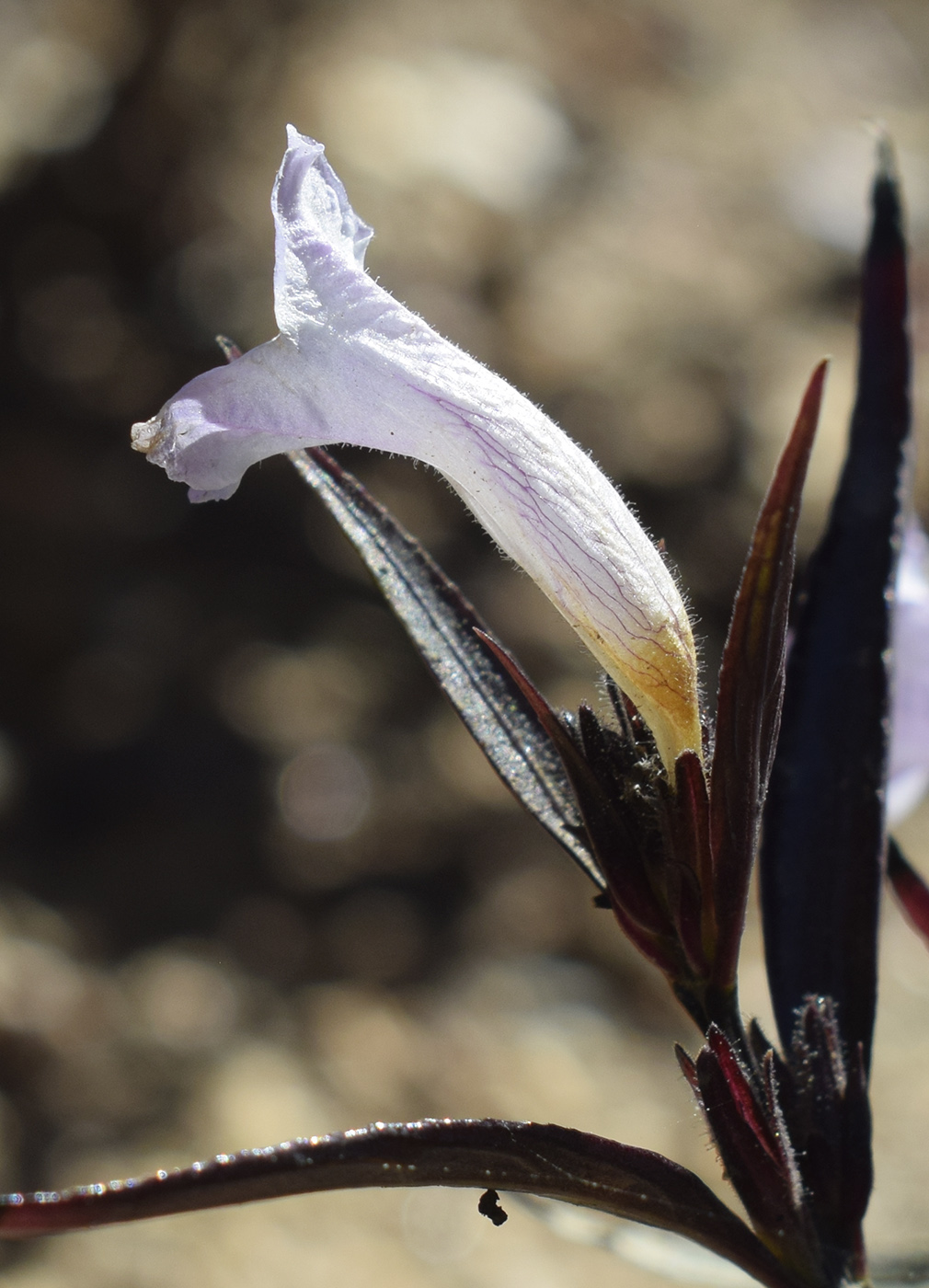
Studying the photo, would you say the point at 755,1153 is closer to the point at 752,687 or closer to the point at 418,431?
the point at 752,687

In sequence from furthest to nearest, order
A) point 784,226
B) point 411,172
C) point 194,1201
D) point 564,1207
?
point 784,226, point 411,172, point 564,1207, point 194,1201

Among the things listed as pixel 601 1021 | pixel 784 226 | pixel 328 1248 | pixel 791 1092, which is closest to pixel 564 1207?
pixel 791 1092

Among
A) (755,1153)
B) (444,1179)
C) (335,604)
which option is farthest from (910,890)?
(335,604)

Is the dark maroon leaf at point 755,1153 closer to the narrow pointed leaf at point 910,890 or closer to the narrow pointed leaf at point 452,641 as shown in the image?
the narrow pointed leaf at point 452,641

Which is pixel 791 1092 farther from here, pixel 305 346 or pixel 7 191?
pixel 7 191

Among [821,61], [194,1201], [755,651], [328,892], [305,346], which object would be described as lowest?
[194,1201]

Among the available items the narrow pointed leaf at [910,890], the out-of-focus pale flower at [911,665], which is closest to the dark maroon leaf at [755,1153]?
the narrow pointed leaf at [910,890]
